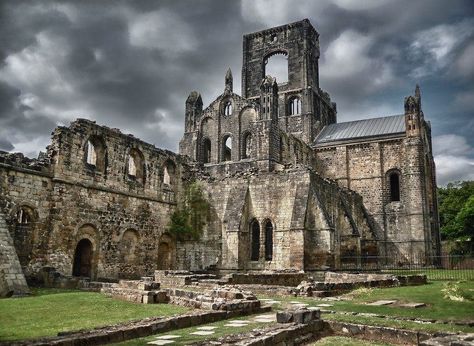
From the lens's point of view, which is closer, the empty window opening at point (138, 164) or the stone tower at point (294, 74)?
the empty window opening at point (138, 164)

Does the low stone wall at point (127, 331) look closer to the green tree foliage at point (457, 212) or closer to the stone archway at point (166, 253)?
the stone archway at point (166, 253)

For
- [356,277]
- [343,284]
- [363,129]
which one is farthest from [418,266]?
[343,284]

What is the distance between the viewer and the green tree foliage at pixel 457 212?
32938 mm

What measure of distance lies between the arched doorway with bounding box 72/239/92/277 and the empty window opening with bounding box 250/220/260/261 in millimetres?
8507

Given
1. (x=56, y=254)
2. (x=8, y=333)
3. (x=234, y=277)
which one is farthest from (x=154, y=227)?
(x=8, y=333)

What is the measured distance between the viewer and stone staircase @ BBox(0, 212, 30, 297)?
12.2 meters

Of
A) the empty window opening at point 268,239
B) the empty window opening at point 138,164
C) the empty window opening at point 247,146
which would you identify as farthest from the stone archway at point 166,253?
the empty window opening at point 247,146

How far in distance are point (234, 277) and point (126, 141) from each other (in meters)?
9.08

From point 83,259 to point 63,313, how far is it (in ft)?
35.1

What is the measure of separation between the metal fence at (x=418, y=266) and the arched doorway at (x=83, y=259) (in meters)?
11.9

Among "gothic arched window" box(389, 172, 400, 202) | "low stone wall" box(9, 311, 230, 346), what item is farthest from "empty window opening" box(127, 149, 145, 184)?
"gothic arched window" box(389, 172, 400, 202)

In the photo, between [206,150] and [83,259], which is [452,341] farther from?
[206,150]

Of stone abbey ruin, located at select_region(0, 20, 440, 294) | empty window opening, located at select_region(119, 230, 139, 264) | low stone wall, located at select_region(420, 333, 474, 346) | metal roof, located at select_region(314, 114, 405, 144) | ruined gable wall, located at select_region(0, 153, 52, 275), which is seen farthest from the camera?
metal roof, located at select_region(314, 114, 405, 144)

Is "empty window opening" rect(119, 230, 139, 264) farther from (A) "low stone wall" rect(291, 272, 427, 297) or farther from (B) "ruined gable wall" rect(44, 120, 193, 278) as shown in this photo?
(A) "low stone wall" rect(291, 272, 427, 297)
